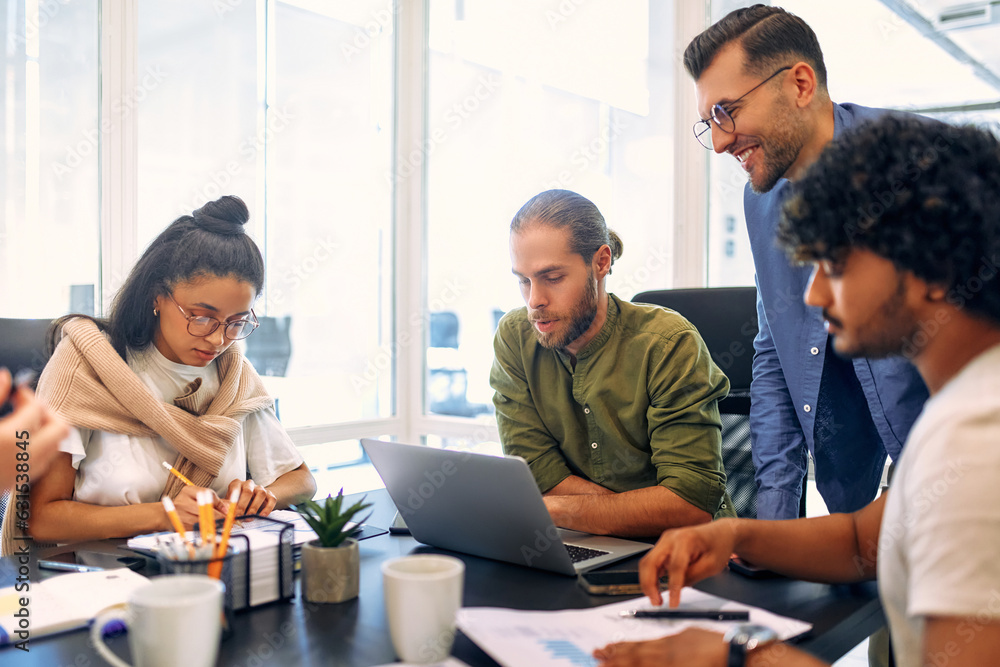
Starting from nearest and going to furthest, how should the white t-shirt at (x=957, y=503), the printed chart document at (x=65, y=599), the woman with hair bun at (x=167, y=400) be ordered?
1. the white t-shirt at (x=957, y=503)
2. the printed chart document at (x=65, y=599)
3. the woman with hair bun at (x=167, y=400)

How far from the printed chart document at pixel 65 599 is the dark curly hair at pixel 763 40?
1.48 m

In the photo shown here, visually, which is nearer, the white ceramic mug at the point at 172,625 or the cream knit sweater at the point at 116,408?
the white ceramic mug at the point at 172,625

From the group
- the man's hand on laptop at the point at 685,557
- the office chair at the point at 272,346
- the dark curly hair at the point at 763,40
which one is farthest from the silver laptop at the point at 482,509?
the office chair at the point at 272,346

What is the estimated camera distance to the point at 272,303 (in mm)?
3557

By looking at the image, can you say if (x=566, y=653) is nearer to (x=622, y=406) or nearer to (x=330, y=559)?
(x=330, y=559)

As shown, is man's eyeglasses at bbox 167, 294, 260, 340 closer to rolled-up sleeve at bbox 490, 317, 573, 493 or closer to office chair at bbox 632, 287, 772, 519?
rolled-up sleeve at bbox 490, 317, 573, 493

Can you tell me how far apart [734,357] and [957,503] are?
3.68ft

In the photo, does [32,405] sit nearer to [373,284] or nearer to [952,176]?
[952,176]

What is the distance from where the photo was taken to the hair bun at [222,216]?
168 cm

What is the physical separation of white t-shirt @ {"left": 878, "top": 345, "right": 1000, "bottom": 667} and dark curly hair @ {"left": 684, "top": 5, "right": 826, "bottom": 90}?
3.34 feet

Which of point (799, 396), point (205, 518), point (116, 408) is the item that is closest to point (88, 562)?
point (205, 518)

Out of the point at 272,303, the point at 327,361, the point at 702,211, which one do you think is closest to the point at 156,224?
the point at 272,303

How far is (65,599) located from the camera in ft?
3.20

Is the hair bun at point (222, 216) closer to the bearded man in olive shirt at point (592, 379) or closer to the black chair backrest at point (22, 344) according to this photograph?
the black chair backrest at point (22, 344)
